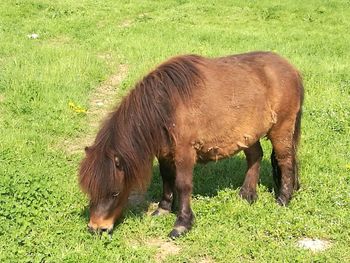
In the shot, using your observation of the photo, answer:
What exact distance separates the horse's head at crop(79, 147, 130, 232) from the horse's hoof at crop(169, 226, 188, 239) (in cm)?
69

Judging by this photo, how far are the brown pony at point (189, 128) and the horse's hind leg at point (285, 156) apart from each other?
1 cm

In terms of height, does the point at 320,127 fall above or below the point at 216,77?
below

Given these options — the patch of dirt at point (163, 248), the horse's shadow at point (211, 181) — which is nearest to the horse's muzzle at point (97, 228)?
the patch of dirt at point (163, 248)

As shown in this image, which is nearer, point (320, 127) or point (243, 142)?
point (243, 142)

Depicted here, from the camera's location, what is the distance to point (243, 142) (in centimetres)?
575

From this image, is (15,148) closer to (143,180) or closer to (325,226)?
(143,180)

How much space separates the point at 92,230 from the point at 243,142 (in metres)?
2.03

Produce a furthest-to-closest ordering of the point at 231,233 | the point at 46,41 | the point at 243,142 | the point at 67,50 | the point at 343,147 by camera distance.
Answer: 1. the point at 46,41
2. the point at 67,50
3. the point at 343,147
4. the point at 243,142
5. the point at 231,233

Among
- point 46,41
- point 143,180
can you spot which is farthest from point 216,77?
point 46,41

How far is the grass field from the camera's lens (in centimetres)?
503

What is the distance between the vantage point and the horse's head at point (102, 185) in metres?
4.76

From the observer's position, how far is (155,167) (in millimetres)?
6953

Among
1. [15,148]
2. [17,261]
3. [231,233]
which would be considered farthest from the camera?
[15,148]

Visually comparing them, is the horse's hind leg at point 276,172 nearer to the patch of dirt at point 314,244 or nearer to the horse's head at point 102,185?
the patch of dirt at point 314,244
